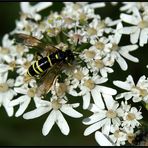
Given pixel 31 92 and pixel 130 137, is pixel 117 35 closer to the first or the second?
pixel 31 92

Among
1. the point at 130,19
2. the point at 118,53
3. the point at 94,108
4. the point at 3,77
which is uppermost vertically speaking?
the point at 130,19

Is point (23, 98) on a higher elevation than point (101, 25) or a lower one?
lower

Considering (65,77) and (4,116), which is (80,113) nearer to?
(65,77)

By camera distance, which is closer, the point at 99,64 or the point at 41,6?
the point at 99,64

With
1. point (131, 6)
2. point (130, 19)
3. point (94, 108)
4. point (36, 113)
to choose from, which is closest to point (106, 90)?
point (94, 108)

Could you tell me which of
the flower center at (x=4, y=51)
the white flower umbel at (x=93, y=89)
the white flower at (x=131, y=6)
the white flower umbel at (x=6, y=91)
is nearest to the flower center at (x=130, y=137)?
the white flower umbel at (x=93, y=89)

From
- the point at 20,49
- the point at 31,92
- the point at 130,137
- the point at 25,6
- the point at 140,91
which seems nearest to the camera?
the point at 130,137

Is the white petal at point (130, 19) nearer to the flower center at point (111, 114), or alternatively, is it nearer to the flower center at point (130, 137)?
the flower center at point (111, 114)

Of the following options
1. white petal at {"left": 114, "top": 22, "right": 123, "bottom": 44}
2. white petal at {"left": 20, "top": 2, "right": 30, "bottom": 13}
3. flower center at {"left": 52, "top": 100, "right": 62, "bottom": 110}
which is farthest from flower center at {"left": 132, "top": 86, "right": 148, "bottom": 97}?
white petal at {"left": 20, "top": 2, "right": 30, "bottom": 13}
